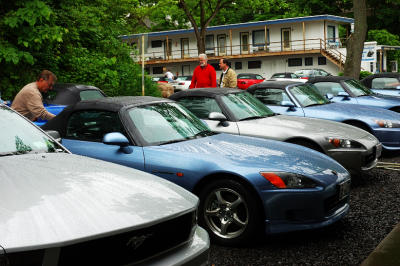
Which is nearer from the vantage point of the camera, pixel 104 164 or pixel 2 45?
pixel 104 164

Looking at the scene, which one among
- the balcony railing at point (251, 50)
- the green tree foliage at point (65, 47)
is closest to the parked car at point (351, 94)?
the green tree foliage at point (65, 47)

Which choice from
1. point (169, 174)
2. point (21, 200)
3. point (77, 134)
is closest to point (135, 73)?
point (77, 134)

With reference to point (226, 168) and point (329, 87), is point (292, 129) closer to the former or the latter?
point (226, 168)

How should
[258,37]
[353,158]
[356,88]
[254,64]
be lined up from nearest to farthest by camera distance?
[353,158], [356,88], [254,64], [258,37]

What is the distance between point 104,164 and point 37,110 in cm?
471

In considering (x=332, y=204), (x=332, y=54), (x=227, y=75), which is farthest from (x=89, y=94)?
(x=332, y=54)

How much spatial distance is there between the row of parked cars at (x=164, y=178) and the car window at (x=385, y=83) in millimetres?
8715

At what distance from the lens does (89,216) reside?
2.78 metres

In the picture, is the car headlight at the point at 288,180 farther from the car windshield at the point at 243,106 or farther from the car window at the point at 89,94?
the car window at the point at 89,94

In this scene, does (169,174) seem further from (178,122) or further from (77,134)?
(77,134)

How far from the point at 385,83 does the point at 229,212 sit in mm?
12721

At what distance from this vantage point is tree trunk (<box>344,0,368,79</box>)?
20781 mm

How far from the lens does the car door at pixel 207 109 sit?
7.80 m

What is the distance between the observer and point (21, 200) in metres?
2.83
